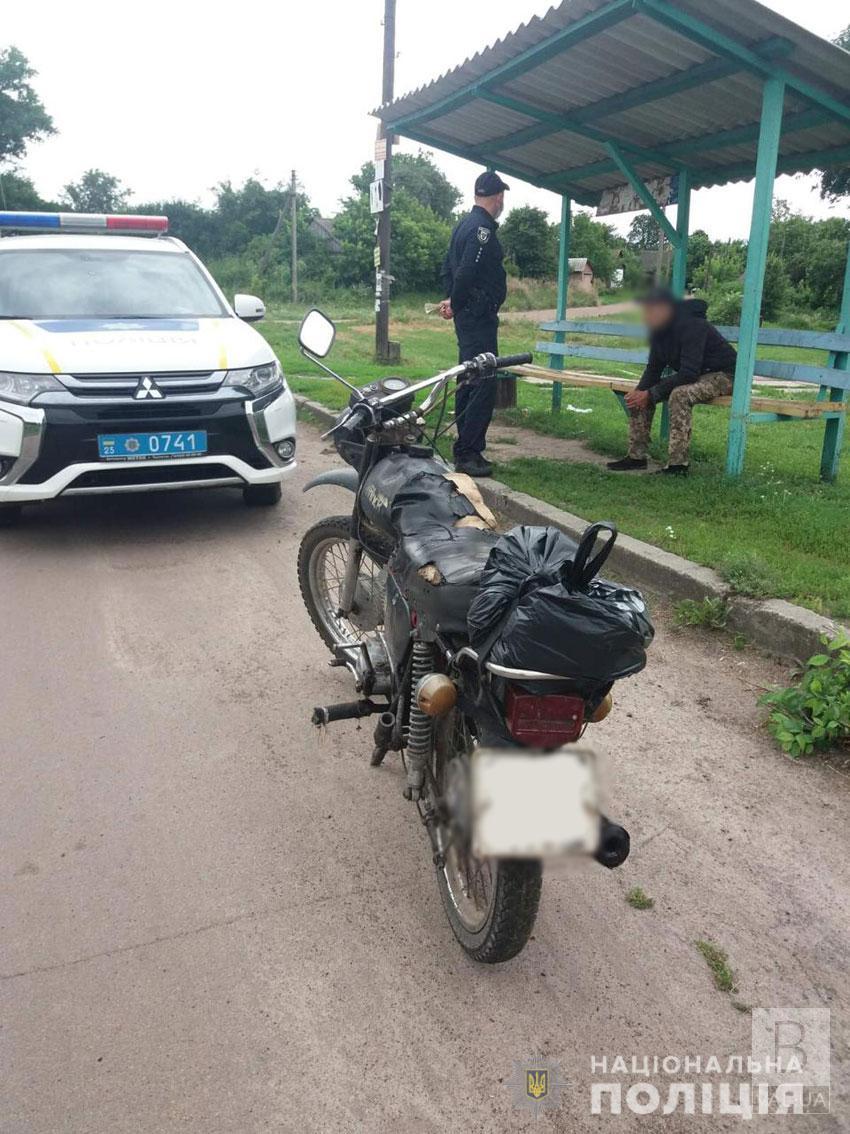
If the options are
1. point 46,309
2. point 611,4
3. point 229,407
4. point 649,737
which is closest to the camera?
point 649,737

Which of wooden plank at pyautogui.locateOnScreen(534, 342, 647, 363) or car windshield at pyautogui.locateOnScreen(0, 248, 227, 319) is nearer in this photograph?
car windshield at pyautogui.locateOnScreen(0, 248, 227, 319)

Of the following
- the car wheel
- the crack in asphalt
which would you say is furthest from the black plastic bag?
the car wheel

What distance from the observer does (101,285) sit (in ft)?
20.3

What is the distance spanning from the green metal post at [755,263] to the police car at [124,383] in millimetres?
3007

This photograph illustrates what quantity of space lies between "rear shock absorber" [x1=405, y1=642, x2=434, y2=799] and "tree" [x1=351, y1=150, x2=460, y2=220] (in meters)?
49.2

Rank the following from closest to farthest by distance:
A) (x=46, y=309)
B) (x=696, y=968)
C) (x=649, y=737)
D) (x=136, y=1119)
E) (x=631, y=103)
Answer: (x=136, y=1119), (x=696, y=968), (x=649, y=737), (x=46, y=309), (x=631, y=103)

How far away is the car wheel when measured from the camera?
20.3 feet

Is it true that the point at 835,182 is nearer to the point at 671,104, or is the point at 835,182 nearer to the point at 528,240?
the point at 671,104

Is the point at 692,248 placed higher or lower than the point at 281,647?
higher

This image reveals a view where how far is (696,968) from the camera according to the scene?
2.35 m

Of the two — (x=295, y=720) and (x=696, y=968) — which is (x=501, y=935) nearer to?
(x=696, y=968)

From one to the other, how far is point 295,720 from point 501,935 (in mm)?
1575

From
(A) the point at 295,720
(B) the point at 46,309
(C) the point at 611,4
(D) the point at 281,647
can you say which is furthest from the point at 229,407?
(C) the point at 611,4

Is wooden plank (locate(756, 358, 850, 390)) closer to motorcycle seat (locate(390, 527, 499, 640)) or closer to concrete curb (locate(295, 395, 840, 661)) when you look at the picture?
concrete curb (locate(295, 395, 840, 661))
